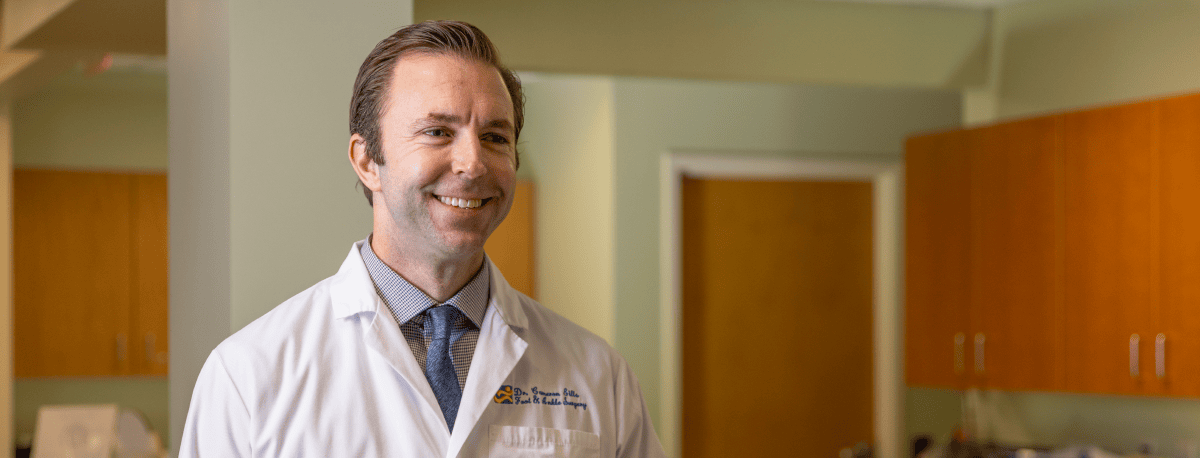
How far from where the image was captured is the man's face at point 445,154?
1.19 metres

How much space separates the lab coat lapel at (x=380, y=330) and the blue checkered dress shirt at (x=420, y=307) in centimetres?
1

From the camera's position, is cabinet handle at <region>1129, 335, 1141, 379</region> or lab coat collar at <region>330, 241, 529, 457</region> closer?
lab coat collar at <region>330, 241, 529, 457</region>

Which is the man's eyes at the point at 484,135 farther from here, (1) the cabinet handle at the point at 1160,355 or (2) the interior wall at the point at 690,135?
(2) the interior wall at the point at 690,135

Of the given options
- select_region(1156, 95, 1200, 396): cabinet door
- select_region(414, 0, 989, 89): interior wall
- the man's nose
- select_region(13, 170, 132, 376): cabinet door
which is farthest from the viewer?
select_region(13, 170, 132, 376): cabinet door

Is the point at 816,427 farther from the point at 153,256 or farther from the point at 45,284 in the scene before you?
the point at 45,284

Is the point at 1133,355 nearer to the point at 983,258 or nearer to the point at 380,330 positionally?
A: the point at 983,258

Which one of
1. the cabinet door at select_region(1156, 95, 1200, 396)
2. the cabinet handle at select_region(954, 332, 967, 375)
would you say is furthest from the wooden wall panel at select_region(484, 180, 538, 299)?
the cabinet door at select_region(1156, 95, 1200, 396)

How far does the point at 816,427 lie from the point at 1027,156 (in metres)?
1.86

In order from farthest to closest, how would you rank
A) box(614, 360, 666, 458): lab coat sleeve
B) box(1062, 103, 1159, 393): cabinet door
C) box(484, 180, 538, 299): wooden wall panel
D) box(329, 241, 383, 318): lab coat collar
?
box(484, 180, 538, 299): wooden wall panel → box(1062, 103, 1159, 393): cabinet door → box(614, 360, 666, 458): lab coat sleeve → box(329, 241, 383, 318): lab coat collar

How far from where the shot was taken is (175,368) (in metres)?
2.16

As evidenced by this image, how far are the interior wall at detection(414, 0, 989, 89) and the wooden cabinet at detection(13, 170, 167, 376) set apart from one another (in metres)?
3.01

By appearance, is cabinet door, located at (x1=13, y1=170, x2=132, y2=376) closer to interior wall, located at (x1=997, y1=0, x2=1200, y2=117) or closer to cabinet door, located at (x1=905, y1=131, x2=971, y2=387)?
cabinet door, located at (x1=905, y1=131, x2=971, y2=387)

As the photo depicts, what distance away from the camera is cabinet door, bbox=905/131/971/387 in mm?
3723

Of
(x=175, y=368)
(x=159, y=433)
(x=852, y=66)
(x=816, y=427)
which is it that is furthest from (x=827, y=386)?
(x=159, y=433)
